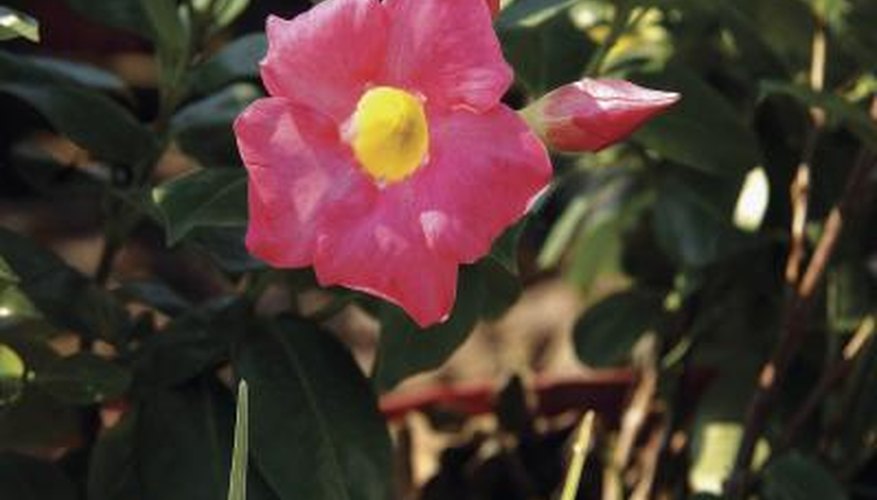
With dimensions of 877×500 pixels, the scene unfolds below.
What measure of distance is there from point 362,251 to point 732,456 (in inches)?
25.6

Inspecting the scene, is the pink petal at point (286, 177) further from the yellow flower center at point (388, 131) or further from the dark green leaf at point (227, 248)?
the dark green leaf at point (227, 248)

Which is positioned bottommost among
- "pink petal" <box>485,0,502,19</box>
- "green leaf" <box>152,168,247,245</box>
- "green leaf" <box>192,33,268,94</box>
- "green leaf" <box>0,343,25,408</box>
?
"green leaf" <box>0,343,25,408</box>

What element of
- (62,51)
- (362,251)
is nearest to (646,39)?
(362,251)

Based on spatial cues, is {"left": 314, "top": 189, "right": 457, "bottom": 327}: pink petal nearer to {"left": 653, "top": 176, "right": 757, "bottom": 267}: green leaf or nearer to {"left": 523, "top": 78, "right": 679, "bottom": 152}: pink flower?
{"left": 523, "top": 78, "right": 679, "bottom": 152}: pink flower

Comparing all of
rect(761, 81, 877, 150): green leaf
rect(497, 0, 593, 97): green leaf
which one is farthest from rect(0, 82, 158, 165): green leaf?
rect(761, 81, 877, 150): green leaf

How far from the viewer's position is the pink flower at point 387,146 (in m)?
0.68

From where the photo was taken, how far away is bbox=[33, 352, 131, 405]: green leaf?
863mm

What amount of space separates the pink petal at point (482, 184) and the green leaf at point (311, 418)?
0.68 ft

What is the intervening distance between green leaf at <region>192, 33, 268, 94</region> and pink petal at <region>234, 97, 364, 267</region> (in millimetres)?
285

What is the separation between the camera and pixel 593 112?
710mm

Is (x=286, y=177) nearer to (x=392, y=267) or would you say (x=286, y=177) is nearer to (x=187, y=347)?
(x=392, y=267)

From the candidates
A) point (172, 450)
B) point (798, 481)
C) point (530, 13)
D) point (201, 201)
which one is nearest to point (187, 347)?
point (172, 450)

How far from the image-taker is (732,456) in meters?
1.27

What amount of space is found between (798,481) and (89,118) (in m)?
0.48
